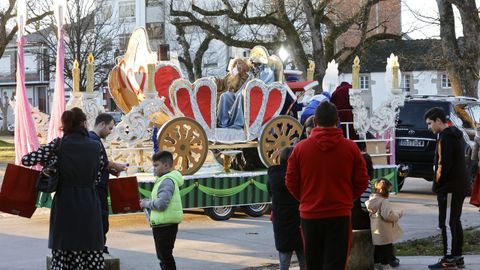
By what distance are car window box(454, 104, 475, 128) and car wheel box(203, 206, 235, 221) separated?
663cm

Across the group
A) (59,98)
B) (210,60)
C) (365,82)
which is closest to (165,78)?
(59,98)

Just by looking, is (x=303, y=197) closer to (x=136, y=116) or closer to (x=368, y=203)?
(x=368, y=203)

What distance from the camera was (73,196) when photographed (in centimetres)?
666

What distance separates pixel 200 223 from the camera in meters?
13.9

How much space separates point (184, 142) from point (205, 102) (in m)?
0.93

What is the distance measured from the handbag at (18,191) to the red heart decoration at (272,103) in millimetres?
7879

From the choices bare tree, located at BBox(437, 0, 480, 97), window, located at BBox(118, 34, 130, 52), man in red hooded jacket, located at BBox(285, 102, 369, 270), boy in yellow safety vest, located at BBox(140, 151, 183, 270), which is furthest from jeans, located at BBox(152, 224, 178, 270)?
window, located at BBox(118, 34, 130, 52)

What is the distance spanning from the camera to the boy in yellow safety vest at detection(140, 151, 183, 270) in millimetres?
7859

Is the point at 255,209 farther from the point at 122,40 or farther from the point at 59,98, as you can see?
the point at 122,40

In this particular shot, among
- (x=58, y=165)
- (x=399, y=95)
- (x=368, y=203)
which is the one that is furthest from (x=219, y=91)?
(x=58, y=165)

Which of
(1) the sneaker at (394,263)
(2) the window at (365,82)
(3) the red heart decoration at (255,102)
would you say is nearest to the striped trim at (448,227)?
(1) the sneaker at (394,263)

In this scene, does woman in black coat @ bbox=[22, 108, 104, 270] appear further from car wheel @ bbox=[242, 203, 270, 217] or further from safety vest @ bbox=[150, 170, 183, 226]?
car wheel @ bbox=[242, 203, 270, 217]

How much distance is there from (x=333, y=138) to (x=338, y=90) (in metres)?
9.12

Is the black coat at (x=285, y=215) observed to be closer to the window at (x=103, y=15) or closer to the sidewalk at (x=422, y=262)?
the sidewalk at (x=422, y=262)
